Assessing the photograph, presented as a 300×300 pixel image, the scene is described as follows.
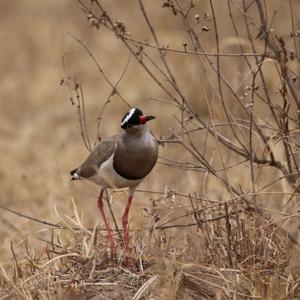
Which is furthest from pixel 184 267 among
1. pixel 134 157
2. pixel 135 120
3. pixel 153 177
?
pixel 153 177

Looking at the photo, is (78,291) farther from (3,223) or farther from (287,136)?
(3,223)

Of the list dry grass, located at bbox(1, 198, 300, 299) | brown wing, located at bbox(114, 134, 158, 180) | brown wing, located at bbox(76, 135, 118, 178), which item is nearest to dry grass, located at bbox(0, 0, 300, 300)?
dry grass, located at bbox(1, 198, 300, 299)

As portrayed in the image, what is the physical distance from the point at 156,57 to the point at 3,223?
5399mm

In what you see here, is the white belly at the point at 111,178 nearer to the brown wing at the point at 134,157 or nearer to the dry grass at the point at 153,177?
the brown wing at the point at 134,157

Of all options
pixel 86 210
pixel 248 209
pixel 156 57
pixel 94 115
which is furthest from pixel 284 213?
pixel 156 57

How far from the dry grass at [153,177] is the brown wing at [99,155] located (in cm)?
28

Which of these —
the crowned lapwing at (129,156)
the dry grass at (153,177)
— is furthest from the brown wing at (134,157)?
the dry grass at (153,177)

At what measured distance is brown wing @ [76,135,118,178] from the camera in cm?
501

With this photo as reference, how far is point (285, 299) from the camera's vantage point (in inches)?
180

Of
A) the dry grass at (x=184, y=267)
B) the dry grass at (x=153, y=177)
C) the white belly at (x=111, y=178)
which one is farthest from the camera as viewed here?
the white belly at (x=111, y=178)

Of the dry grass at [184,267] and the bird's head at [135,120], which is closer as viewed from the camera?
the dry grass at [184,267]

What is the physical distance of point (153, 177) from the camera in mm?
7953

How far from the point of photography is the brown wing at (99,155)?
501 cm

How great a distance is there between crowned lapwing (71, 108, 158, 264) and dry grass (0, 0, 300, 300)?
185 millimetres
